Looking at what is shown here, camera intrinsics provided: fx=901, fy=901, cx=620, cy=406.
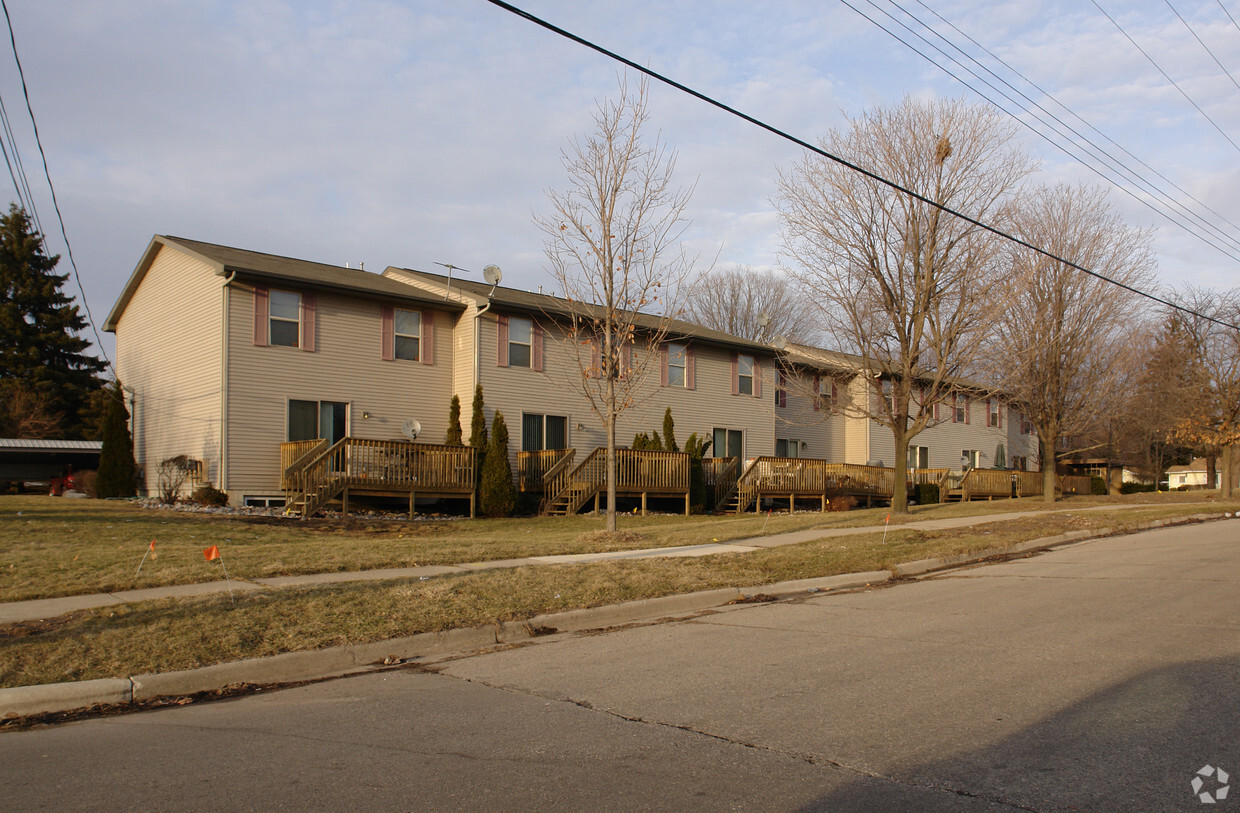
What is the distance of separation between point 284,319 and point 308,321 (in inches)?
22.4

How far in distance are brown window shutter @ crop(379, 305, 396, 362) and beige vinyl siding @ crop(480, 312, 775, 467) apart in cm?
234

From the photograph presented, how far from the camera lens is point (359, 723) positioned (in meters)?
5.46

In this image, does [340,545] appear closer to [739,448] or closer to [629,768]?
[629,768]

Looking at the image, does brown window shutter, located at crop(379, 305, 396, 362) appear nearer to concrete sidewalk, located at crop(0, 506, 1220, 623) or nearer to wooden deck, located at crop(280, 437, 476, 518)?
wooden deck, located at crop(280, 437, 476, 518)

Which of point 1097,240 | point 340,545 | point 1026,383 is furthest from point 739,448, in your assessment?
point 340,545

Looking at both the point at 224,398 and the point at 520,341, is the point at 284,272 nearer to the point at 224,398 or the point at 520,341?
the point at 224,398

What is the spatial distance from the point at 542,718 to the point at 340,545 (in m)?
8.97

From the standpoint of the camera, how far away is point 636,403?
1076 inches

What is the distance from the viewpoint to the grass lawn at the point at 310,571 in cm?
710

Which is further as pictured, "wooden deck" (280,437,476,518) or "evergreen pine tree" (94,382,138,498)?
"evergreen pine tree" (94,382,138,498)

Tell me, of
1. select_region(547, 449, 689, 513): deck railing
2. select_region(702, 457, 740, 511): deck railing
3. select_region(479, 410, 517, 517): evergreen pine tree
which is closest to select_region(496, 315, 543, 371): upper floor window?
select_region(479, 410, 517, 517): evergreen pine tree

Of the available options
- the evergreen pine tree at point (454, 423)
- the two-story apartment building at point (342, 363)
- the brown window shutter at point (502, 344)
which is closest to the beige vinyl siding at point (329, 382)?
the two-story apartment building at point (342, 363)

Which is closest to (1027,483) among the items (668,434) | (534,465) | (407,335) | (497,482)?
(668,434)

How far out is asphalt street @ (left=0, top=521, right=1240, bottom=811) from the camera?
4.11 metres
